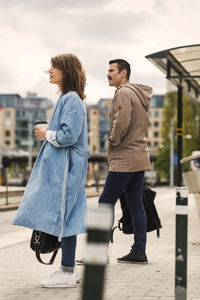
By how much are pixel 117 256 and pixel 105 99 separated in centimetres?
15523

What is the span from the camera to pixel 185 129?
77.0m

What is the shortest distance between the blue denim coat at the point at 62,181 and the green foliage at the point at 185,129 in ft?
221

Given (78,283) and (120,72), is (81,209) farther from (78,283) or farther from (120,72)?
(120,72)

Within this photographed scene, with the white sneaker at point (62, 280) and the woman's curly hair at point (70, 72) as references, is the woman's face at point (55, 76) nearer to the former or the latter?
the woman's curly hair at point (70, 72)

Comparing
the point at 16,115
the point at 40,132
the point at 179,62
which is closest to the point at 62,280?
the point at 40,132

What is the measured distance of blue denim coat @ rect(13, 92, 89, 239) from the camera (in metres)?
5.11

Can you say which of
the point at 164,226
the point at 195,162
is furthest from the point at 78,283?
the point at 164,226

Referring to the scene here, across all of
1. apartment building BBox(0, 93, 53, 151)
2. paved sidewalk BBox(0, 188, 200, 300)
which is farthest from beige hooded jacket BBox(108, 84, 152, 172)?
apartment building BBox(0, 93, 53, 151)

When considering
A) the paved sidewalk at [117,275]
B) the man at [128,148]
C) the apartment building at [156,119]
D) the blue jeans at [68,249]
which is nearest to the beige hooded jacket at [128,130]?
the man at [128,148]

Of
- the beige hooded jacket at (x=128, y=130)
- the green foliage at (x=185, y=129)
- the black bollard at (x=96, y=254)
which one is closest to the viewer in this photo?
the black bollard at (x=96, y=254)

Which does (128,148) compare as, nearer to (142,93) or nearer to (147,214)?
(142,93)

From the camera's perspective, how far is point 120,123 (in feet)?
20.8

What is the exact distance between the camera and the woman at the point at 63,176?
5113mm

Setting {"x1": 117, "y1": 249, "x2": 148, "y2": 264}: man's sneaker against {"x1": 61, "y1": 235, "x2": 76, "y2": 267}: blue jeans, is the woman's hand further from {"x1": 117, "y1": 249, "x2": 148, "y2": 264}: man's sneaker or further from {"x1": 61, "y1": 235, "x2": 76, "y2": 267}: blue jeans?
{"x1": 117, "y1": 249, "x2": 148, "y2": 264}: man's sneaker
